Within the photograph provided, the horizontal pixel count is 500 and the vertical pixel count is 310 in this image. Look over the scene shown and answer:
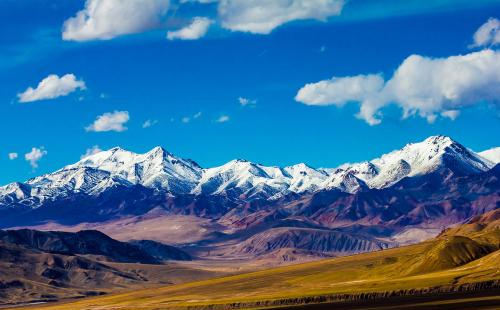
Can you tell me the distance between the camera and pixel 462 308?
193m

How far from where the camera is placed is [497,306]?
612 feet

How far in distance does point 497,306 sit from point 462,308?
8.53 metres

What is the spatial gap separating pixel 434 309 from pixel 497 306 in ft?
54.1

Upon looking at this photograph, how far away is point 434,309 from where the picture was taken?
19950 cm

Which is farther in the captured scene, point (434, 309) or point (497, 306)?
point (434, 309)

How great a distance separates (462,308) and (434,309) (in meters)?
7.98
